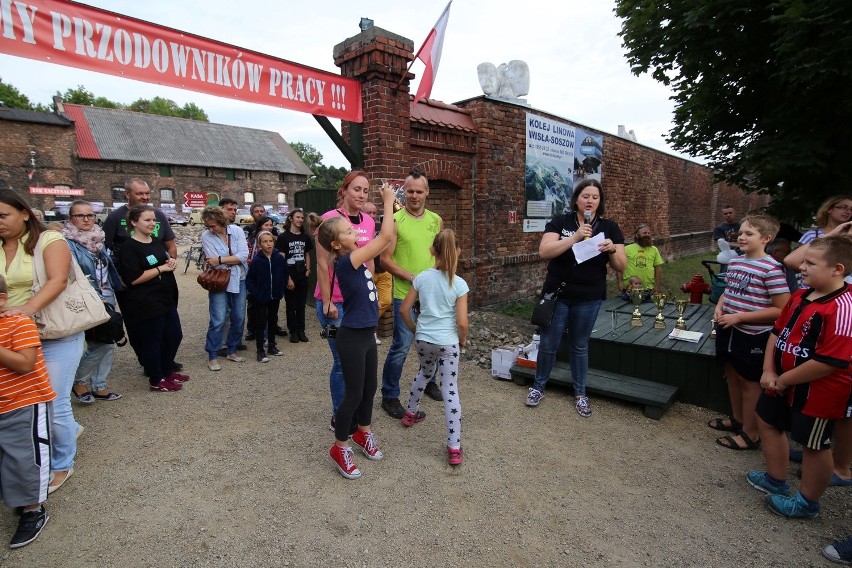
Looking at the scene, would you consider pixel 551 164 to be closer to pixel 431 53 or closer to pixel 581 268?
pixel 431 53

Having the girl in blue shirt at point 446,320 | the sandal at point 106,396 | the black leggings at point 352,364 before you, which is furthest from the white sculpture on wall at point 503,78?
the sandal at point 106,396

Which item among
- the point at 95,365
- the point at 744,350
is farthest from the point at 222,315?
the point at 744,350

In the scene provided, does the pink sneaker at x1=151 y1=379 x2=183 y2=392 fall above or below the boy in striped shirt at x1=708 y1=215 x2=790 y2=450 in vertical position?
below

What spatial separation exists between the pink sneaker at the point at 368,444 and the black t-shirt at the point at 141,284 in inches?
96.0

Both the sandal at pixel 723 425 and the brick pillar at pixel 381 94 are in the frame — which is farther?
the brick pillar at pixel 381 94

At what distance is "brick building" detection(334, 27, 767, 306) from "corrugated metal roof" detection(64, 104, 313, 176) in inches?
1321

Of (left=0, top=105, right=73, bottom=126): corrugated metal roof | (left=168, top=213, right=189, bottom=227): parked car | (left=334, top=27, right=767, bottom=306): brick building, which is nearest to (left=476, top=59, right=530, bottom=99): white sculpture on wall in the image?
(left=334, top=27, right=767, bottom=306): brick building

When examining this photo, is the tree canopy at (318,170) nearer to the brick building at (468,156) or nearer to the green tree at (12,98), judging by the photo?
the green tree at (12,98)

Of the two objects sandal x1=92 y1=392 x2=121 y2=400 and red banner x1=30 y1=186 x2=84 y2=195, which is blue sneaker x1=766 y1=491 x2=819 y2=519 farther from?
red banner x1=30 y1=186 x2=84 y2=195

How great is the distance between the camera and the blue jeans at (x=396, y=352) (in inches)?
143

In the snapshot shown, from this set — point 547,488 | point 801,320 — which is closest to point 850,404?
point 801,320

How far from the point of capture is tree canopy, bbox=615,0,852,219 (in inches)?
163

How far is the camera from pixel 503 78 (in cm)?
826

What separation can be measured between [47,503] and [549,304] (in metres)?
3.77
